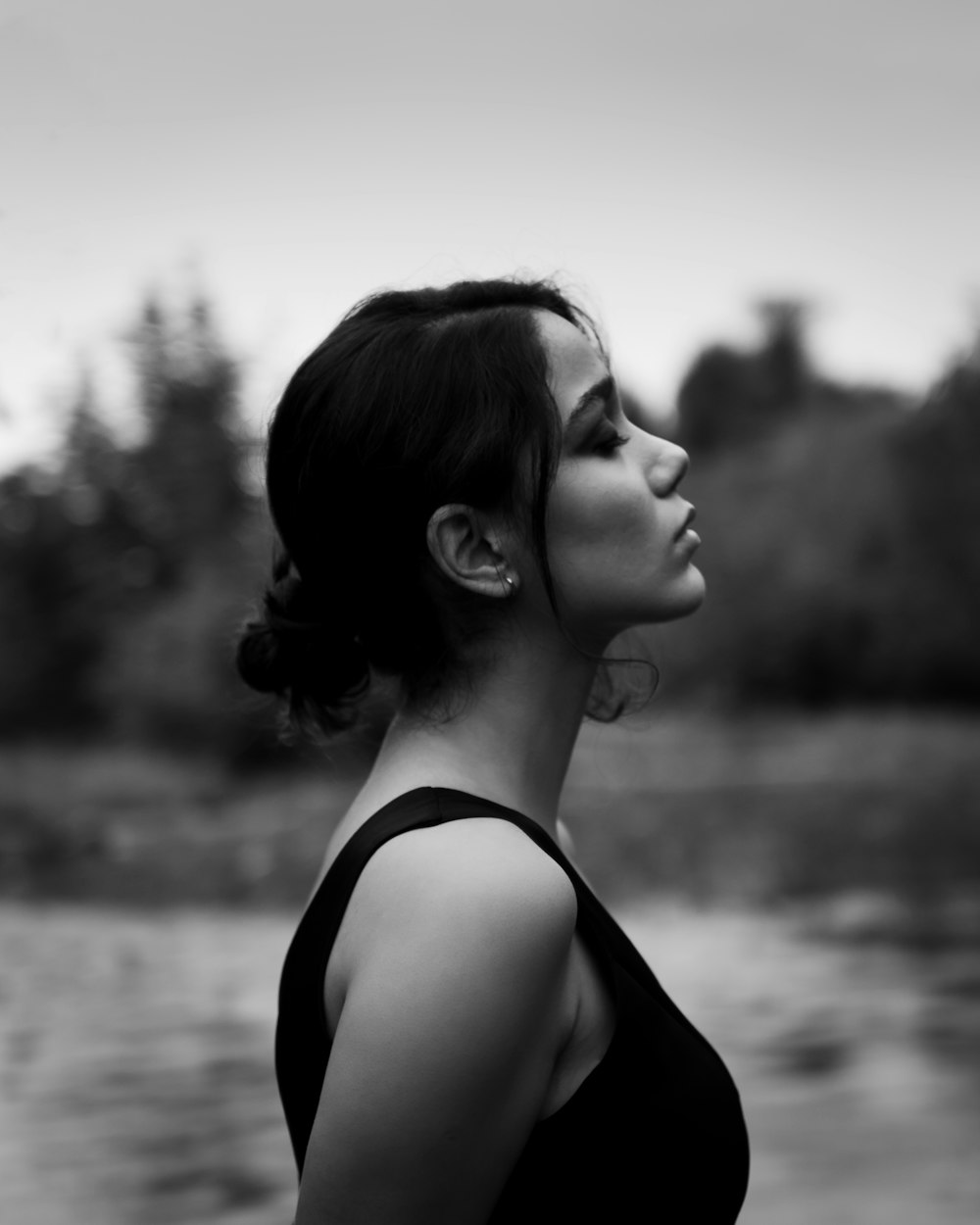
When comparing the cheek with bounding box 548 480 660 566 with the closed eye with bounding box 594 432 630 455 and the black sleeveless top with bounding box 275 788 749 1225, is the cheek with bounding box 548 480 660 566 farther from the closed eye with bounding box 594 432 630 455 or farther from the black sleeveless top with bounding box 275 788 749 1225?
the black sleeveless top with bounding box 275 788 749 1225

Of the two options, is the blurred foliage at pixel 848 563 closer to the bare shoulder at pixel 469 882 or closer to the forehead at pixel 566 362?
the forehead at pixel 566 362

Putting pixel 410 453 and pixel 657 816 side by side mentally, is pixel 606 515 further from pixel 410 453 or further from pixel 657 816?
pixel 657 816

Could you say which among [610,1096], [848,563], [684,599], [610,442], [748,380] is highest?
[610,442]

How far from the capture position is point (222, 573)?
12164mm

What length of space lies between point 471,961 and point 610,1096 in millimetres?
208

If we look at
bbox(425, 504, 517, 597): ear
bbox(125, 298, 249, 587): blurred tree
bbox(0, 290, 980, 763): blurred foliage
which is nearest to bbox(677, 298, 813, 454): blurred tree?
bbox(0, 290, 980, 763): blurred foliage

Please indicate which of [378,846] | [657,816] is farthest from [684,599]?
[657,816]

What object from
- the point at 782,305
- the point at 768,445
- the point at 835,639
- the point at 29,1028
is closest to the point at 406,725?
the point at 29,1028

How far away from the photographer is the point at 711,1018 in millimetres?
5398

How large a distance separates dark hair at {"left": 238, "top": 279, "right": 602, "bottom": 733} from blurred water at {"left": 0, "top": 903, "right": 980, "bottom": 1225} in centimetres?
261

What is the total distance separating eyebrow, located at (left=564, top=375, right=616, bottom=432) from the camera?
129 centimetres

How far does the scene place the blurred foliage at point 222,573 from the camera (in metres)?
11.2

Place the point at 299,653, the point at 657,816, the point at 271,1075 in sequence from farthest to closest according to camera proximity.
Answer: the point at 657,816, the point at 271,1075, the point at 299,653

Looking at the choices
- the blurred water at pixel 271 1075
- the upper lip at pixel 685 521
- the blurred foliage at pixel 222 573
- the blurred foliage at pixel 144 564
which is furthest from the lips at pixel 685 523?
the blurred foliage at pixel 144 564
